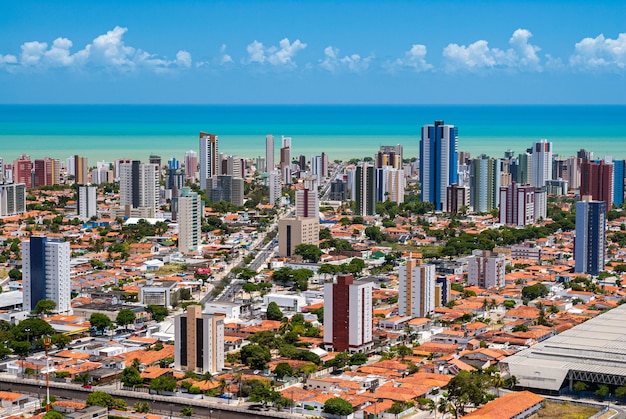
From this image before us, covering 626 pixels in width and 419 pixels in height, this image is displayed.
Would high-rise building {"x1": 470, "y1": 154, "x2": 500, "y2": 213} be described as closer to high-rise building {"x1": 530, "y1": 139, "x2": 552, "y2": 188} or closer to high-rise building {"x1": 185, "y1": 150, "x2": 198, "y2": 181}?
high-rise building {"x1": 530, "y1": 139, "x2": 552, "y2": 188}

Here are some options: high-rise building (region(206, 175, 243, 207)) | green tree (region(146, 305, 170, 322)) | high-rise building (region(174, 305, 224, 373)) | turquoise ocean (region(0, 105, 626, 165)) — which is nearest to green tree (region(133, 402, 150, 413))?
high-rise building (region(174, 305, 224, 373))

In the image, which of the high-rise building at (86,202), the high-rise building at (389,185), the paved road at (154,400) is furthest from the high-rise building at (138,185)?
the paved road at (154,400)

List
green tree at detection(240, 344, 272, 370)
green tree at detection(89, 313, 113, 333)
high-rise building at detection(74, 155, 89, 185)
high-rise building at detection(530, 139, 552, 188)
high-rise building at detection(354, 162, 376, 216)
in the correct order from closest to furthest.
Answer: green tree at detection(240, 344, 272, 370)
green tree at detection(89, 313, 113, 333)
high-rise building at detection(354, 162, 376, 216)
high-rise building at detection(530, 139, 552, 188)
high-rise building at detection(74, 155, 89, 185)

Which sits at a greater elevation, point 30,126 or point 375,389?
point 30,126

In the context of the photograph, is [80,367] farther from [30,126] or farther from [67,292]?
[30,126]

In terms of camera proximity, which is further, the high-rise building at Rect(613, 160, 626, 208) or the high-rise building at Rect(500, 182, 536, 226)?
the high-rise building at Rect(613, 160, 626, 208)

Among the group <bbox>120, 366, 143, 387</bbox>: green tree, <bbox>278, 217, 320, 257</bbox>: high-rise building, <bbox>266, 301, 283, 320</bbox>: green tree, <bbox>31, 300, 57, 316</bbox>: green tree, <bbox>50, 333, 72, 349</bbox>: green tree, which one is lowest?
<bbox>120, 366, 143, 387</bbox>: green tree

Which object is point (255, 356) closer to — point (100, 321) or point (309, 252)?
point (100, 321)

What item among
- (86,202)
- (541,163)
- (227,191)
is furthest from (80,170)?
(541,163)

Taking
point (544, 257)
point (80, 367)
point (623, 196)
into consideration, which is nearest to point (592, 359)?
point (80, 367)
